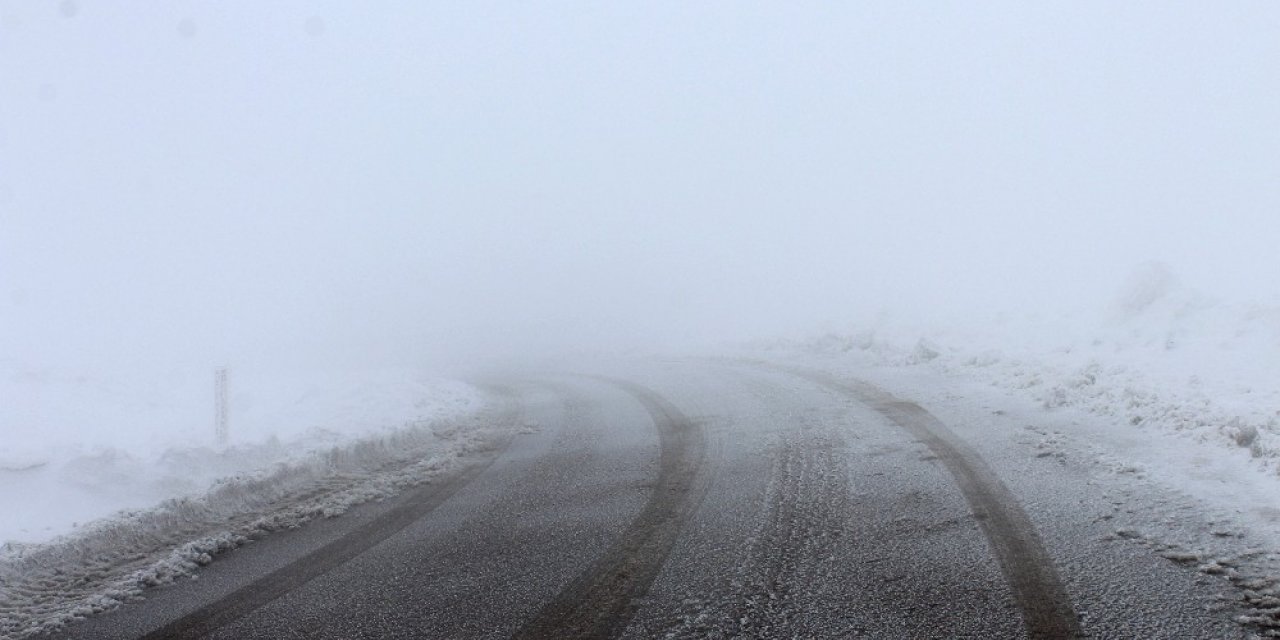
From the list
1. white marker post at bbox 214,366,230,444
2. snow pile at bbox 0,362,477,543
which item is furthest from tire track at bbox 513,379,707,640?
white marker post at bbox 214,366,230,444

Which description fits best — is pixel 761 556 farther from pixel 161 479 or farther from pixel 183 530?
pixel 161 479

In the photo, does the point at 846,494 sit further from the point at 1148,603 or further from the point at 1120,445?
the point at 1120,445

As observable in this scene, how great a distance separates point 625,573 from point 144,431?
10.5m

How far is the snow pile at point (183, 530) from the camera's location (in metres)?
5.29

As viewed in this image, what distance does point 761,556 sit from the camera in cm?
500

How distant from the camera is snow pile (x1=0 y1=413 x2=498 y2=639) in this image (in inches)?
208

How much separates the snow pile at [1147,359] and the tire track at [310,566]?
294 inches

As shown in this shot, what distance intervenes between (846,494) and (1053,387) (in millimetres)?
6513

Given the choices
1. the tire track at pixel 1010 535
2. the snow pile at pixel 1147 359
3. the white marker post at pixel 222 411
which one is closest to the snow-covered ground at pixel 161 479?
the white marker post at pixel 222 411

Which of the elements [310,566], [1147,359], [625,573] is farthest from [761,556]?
[1147,359]

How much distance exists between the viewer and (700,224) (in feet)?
303

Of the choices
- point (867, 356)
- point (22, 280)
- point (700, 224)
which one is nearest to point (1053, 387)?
point (867, 356)

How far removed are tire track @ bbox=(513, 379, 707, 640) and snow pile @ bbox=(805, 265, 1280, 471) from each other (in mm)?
4986

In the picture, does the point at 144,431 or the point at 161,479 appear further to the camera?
the point at 144,431
